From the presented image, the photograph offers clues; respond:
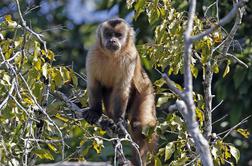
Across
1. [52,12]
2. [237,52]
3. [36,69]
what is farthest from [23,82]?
[52,12]

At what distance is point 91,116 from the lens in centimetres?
641

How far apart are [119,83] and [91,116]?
1.34 feet

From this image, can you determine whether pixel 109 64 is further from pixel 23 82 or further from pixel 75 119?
pixel 23 82

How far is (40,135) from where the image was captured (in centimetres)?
570

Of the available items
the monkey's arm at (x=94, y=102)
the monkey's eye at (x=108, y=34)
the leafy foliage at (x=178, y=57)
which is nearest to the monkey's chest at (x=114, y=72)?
the monkey's arm at (x=94, y=102)

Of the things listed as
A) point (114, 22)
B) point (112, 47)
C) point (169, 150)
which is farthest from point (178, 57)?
point (114, 22)

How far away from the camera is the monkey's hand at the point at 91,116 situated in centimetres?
630

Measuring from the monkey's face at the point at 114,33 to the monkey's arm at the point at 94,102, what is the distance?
0.36 meters

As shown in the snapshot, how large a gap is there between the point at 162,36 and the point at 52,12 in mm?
6515

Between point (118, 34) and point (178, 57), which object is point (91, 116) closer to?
point (118, 34)

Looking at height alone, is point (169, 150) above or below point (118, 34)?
below

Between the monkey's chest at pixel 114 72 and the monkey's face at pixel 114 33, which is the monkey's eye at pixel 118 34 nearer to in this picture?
the monkey's face at pixel 114 33

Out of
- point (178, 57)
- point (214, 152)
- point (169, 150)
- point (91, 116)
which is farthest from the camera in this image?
point (91, 116)

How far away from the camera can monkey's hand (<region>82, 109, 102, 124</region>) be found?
6.30m
